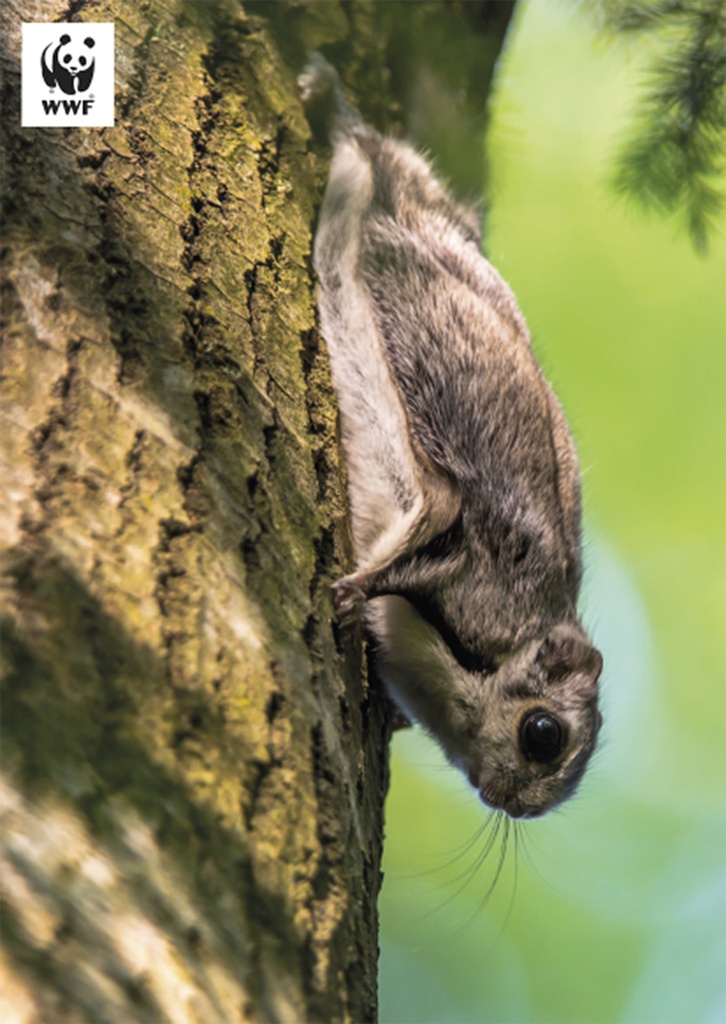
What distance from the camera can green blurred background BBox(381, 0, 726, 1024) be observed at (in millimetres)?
3658

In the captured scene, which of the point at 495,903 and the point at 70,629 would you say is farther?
the point at 495,903

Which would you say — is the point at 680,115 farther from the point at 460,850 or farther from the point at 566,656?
the point at 460,850

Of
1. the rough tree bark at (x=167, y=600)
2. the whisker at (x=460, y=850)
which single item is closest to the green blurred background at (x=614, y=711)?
the whisker at (x=460, y=850)

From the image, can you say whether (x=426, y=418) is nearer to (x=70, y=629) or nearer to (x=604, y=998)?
(x=70, y=629)

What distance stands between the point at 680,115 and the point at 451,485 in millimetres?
1293

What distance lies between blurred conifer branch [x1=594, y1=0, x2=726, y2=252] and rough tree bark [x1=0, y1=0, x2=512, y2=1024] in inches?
54.3

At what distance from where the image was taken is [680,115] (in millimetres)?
2820

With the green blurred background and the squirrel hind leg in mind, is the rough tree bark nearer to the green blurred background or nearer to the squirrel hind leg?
the squirrel hind leg

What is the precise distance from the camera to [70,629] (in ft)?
3.98

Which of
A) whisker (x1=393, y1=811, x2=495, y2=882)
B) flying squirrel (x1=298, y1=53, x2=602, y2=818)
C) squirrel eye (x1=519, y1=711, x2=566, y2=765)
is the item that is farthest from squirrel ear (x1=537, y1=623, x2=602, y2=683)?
whisker (x1=393, y1=811, x2=495, y2=882)

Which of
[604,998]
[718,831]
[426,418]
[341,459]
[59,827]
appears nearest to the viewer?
→ [59,827]

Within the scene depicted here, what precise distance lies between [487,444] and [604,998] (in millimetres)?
2447

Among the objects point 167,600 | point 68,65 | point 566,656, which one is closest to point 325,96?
point 68,65

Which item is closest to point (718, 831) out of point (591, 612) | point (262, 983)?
point (591, 612)
